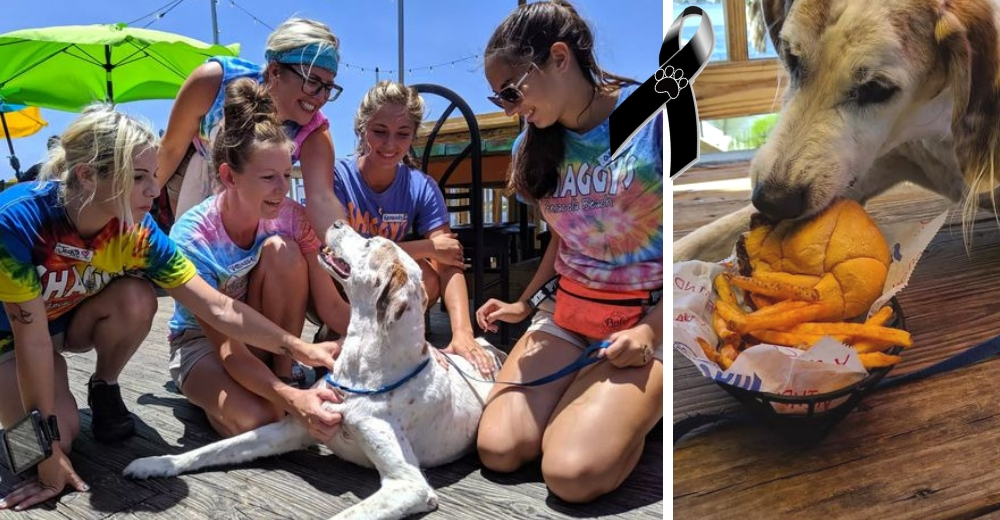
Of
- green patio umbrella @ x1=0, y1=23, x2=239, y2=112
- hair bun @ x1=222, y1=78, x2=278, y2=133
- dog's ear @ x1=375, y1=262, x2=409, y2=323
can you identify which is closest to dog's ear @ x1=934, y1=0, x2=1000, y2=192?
dog's ear @ x1=375, y1=262, x2=409, y2=323

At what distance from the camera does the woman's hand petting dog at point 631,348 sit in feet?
7.51

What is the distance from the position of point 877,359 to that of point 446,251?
2092mm

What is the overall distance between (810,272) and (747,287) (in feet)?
0.46

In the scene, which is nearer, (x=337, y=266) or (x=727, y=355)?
(x=727, y=355)

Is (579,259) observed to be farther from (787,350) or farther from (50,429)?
(50,429)

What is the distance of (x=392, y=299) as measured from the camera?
230 centimetres

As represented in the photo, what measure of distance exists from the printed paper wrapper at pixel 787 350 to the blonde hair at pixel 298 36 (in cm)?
201

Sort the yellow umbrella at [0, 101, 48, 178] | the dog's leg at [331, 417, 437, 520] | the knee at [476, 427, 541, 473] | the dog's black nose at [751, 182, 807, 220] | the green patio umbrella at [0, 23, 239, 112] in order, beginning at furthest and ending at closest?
the yellow umbrella at [0, 101, 48, 178], the green patio umbrella at [0, 23, 239, 112], the knee at [476, 427, 541, 473], the dog's leg at [331, 417, 437, 520], the dog's black nose at [751, 182, 807, 220]

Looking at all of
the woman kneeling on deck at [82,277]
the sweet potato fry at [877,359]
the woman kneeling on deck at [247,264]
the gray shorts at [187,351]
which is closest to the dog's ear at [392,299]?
the woman kneeling on deck at [82,277]

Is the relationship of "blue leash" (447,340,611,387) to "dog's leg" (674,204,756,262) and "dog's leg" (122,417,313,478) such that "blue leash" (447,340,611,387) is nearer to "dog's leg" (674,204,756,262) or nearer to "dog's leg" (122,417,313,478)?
"dog's leg" (122,417,313,478)

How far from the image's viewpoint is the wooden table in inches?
58.0

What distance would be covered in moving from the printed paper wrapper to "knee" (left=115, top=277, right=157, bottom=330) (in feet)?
7.45

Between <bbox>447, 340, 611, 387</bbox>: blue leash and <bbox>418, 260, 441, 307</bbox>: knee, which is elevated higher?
<bbox>418, 260, 441, 307</bbox>: knee

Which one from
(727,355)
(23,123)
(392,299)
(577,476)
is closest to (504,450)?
(577,476)
